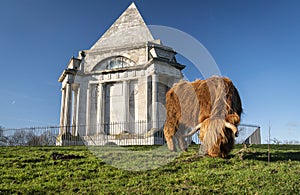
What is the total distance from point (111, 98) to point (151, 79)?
3764 millimetres

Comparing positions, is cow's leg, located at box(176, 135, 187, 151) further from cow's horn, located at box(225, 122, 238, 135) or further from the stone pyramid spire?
the stone pyramid spire

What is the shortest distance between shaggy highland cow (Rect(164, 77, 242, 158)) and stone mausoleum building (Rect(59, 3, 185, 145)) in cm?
1328

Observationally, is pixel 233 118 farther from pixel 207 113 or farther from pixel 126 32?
pixel 126 32

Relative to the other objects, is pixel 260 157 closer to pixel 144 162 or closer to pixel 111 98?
pixel 144 162

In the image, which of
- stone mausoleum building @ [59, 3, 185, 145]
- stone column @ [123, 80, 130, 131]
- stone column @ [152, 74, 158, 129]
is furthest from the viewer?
stone column @ [123, 80, 130, 131]

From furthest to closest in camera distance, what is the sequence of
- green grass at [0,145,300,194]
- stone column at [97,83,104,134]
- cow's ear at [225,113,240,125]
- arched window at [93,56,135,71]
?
arched window at [93,56,135,71] < stone column at [97,83,104,134] < cow's ear at [225,113,240,125] < green grass at [0,145,300,194]

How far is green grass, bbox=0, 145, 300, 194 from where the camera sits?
5.89 meters

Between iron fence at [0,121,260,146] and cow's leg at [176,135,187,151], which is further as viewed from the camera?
iron fence at [0,121,260,146]

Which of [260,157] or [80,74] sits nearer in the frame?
[260,157]

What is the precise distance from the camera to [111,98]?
2388 cm

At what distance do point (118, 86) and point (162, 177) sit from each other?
1742cm

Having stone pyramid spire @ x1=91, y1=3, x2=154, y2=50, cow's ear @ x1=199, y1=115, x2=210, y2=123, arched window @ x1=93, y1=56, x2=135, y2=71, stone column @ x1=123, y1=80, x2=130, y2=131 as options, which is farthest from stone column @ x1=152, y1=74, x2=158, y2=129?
cow's ear @ x1=199, y1=115, x2=210, y2=123

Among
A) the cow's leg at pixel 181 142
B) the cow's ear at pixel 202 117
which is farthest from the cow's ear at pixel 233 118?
the cow's leg at pixel 181 142

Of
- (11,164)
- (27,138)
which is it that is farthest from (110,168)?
(27,138)
